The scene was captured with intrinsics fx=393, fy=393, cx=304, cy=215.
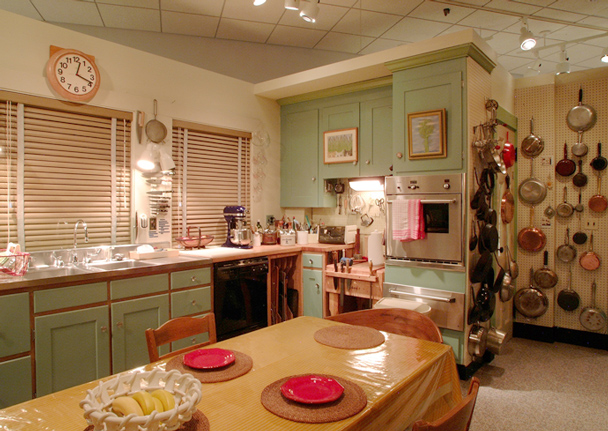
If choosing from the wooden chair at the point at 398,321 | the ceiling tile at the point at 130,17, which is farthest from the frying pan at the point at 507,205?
the ceiling tile at the point at 130,17

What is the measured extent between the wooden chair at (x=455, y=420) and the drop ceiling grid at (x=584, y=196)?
144 inches

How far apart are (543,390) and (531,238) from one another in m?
1.65

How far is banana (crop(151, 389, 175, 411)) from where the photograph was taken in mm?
975

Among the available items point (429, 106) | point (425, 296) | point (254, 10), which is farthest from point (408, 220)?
point (254, 10)

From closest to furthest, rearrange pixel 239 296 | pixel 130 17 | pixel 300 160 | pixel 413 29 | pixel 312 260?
pixel 239 296 → pixel 130 17 → pixel 312 260 → pixel 413 29 → pixel 300 160

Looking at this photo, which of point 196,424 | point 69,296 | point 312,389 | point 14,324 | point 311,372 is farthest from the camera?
point 69,296

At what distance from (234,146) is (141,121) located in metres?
1.10

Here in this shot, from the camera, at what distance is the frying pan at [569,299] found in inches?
155

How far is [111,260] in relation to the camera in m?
3.17

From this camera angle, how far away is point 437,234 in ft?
10.3

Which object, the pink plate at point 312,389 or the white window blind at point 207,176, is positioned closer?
the pink plate at point 312,389

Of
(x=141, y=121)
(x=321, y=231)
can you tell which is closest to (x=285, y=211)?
(x=321, y=231)

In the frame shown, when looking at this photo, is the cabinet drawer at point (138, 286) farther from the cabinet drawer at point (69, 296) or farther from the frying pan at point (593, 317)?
the frying pan at point (593, 317)

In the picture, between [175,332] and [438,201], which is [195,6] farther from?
[175,332]
